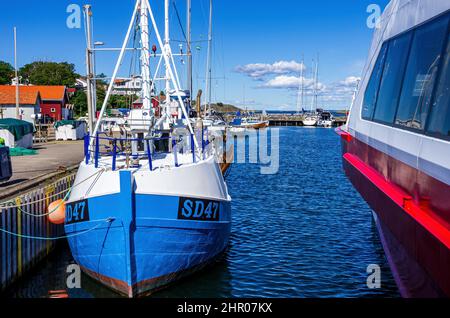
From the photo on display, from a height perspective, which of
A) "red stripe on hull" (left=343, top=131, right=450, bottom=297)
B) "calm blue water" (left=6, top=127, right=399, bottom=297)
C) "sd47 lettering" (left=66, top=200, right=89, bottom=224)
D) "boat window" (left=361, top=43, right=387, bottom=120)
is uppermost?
"boat window" (left=361, top=43, right=387, bottom=120)

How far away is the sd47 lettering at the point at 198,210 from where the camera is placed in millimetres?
9637

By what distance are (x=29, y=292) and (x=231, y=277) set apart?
4665 millimetres

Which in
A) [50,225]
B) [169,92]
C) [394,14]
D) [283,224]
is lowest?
[283,224]

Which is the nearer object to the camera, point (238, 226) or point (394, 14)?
point (394, 14)

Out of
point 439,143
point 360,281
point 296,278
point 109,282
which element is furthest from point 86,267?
point 439,143

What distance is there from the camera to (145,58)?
1169 cm

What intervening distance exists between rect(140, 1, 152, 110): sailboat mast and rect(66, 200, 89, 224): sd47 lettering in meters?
3.20

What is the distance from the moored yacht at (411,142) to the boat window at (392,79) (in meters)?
0.02

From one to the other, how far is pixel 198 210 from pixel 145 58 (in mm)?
4193

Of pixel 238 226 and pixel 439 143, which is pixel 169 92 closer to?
pixel 238 226

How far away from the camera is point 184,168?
998cm

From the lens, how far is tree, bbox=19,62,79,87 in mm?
88375

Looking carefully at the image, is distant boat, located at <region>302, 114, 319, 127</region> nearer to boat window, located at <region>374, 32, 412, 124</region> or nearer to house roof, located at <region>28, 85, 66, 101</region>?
house roof, located at <region>28, 85, 66, 101</region>

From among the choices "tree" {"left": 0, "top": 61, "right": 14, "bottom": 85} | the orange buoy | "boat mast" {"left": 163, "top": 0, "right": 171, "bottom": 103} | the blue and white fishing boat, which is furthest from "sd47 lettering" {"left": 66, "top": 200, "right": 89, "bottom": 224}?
"tree" {"left": 0, "top": 61, "right": 14, "bottom": 85}
